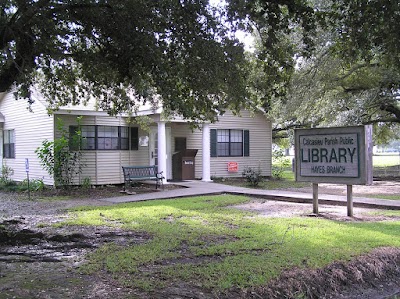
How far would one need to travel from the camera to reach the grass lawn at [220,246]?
568 centimetres

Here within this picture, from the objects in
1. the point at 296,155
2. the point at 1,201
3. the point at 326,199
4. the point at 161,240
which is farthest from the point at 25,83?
the point at 326,199

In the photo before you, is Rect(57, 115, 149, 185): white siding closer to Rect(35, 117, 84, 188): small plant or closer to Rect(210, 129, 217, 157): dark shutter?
Rect(35, 117, 84, 188): small plant

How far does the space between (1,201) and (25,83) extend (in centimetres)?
838

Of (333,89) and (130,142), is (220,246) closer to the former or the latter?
(130,142)

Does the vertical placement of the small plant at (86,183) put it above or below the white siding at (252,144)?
below

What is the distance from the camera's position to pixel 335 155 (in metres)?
10.4

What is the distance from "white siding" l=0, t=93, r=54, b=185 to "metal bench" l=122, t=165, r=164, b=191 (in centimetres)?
320

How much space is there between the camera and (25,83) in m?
7.43

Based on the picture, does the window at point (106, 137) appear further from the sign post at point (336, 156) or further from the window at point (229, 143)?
the sign post at point (336, 156)

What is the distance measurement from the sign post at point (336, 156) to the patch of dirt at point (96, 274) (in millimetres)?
3081

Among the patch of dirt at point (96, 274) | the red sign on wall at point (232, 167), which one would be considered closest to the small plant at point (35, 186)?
the patch of dirt at point (96, 274)

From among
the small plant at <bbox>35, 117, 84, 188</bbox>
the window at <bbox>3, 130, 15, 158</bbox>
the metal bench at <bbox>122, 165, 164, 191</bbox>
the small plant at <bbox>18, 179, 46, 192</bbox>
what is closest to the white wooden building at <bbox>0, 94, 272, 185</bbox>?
the window at <bbox>3, 130, 15, 158</bbox>

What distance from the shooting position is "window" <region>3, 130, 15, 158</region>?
69.0 ft

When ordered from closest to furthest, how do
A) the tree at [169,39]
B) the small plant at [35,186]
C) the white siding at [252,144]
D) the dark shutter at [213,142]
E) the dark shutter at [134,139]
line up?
1. the tree at [169,39]
2. the small plant at [35,186]
3. the dark shutter at [134,139]
4. the dark shutter at [213,142]
5. the white siding at [252,144]
